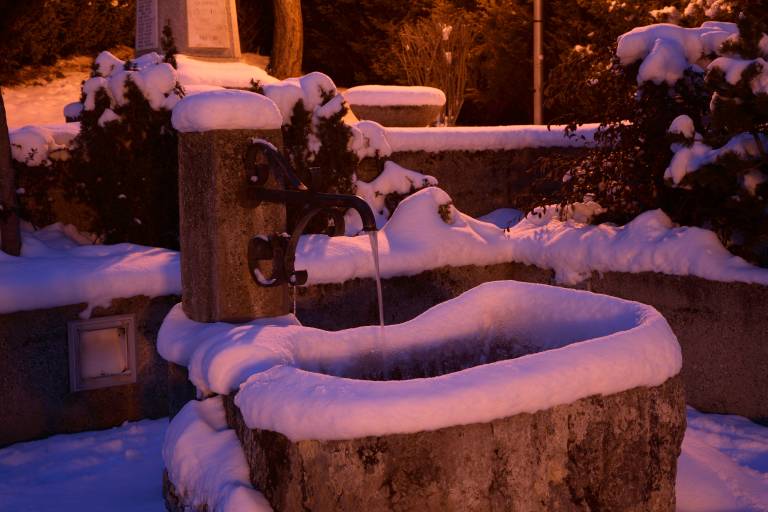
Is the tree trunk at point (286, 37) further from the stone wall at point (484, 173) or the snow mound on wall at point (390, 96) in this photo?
the stone wall at point (484, 173)

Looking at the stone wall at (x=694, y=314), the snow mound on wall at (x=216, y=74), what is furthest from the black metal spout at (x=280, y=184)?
the snow mound on wall at (x=216, y=74)

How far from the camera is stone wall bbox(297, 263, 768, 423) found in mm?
5418

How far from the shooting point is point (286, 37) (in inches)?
624

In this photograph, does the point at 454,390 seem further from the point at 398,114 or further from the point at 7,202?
the point at 398,114

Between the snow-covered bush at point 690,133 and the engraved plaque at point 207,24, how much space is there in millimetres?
3432

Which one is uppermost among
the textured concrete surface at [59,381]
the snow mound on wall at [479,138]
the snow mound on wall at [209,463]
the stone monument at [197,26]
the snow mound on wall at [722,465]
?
the stone monument at [197,26]

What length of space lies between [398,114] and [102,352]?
581cm

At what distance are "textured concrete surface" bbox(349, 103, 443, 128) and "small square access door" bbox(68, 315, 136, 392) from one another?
5.20 metres

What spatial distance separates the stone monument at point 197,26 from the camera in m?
8.19

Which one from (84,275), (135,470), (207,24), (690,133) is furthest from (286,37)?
(135,470)

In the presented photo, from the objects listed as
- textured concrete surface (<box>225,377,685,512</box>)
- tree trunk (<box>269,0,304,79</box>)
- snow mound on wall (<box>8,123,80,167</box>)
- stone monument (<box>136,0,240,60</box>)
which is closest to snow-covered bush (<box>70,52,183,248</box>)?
snow mound on wall (<box>8,123,80,167</box>)

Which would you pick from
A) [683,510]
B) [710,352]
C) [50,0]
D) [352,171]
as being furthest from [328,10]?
[683,510]

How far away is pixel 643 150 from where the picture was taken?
6574mm

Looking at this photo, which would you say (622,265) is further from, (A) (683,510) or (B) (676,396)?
(B) (676,396)
